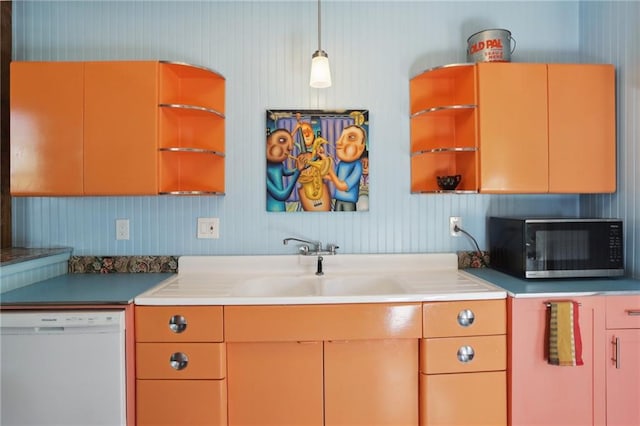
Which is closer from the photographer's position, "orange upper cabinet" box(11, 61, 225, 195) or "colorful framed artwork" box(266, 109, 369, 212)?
"orange upper cabinet" box(11, 61, 225, 195)

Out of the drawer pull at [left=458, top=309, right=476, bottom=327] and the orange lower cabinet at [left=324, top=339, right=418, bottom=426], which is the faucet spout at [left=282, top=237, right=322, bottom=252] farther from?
the drawer pull at [left=458, top=309, right=476, bottom=327]

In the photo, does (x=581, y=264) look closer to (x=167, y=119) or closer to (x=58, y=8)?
(x=167, y=119)

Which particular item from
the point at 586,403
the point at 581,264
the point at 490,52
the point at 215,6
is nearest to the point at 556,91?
the point at 490,52

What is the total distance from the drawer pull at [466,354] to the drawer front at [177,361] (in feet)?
3.58

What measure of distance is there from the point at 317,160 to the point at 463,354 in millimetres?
1273

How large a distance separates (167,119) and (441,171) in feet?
5.24

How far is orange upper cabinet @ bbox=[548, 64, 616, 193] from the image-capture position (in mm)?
1907

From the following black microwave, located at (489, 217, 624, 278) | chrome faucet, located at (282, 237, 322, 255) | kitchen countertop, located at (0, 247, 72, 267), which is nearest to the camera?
kitchen countertop, located at (0, 247, 72, 267)

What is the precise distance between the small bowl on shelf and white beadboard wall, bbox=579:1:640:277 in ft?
2.83

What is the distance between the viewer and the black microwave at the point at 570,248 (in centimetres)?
185

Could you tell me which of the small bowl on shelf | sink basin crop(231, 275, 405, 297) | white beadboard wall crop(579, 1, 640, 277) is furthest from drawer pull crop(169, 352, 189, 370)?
white beadboard wall crop(579, 1, 640, 277)

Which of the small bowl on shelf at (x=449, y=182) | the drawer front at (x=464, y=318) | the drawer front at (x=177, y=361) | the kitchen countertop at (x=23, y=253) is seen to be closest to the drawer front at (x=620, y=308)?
the drawer front at (x=464, y=318)

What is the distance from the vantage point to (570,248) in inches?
73.6

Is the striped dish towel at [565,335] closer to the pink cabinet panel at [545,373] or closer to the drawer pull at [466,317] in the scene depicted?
the pink cabinet panel at [545,373]
